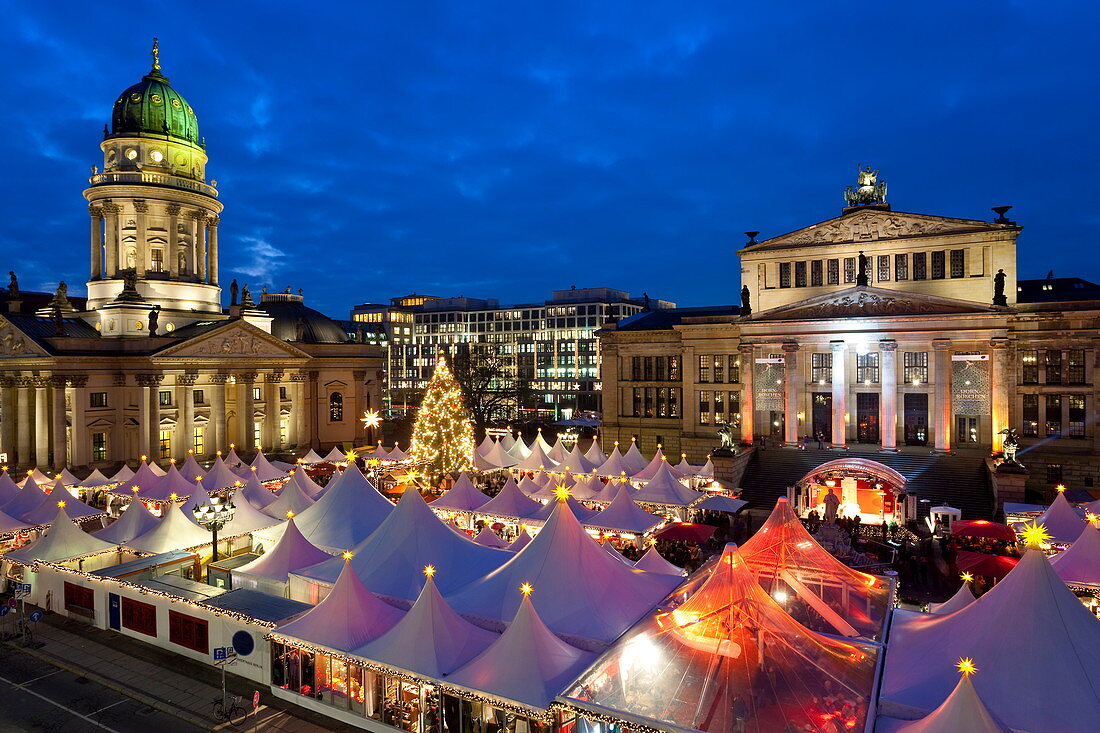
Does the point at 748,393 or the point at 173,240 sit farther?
the point at 173,240

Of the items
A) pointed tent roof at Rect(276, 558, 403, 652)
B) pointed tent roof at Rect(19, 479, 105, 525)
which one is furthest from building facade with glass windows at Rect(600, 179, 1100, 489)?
pointed tent roof at Rect(19, 479, 105, 525)

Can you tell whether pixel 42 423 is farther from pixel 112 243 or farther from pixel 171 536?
pixel 171 536

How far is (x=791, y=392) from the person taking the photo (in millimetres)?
42375

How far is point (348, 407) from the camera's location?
58656 mm

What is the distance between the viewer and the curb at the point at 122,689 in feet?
49.5

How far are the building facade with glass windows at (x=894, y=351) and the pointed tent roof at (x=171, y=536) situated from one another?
30.9 metres

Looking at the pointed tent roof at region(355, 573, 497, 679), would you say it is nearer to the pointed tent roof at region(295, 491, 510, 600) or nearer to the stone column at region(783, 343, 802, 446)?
the pointed tent roof at region(295, 491, 510, 600)

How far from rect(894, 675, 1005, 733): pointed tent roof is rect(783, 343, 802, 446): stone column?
32.9 metres

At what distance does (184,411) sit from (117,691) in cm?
3397

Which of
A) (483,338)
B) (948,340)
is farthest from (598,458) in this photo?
(483,338)

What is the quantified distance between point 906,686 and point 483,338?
117262mm

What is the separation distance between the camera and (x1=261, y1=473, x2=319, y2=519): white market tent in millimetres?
27703

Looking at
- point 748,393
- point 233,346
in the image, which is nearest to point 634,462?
point 748,393

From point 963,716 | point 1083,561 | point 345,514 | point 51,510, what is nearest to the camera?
point 963,716
